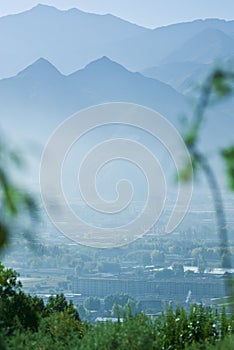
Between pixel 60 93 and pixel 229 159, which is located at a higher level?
pixel 60 93

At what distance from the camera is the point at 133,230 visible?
1998 centimetres

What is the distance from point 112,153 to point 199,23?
60300 millimetres

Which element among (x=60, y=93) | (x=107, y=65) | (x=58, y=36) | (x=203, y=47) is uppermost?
(x=58, y=36)

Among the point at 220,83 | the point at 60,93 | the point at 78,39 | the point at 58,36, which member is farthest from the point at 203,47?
the point at 220,83

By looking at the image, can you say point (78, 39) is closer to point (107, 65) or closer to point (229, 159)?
point (107, 65)

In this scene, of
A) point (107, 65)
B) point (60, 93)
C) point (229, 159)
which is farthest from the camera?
point (107, 65)

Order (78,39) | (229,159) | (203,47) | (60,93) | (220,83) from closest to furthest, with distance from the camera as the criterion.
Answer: (220,83) → (229,159) → (60,93) → (203,47) → (78,39)

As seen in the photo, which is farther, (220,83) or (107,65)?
(107,65)

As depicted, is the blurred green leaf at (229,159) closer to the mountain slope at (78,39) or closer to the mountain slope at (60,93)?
the mountain slope at (60,93)

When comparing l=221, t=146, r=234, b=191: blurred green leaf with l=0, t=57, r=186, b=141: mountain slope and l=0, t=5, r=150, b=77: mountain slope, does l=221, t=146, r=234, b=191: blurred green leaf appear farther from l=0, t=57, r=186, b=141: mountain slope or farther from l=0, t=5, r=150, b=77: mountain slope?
l=0, t=5, r=150, b=77: mountain slope

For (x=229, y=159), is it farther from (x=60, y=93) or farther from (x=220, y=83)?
(x=60, y=93)

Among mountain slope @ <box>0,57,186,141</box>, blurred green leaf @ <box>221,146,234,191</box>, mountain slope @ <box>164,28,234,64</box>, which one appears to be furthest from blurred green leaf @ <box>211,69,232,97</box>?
mountain slope @ <box>164,28,234,64</box>

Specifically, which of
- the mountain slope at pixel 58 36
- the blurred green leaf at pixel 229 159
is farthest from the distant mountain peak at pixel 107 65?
the blurred green leaf at pixel 229 159

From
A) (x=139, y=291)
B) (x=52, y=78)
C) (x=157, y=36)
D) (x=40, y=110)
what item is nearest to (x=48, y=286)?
(x=139, y=291)
